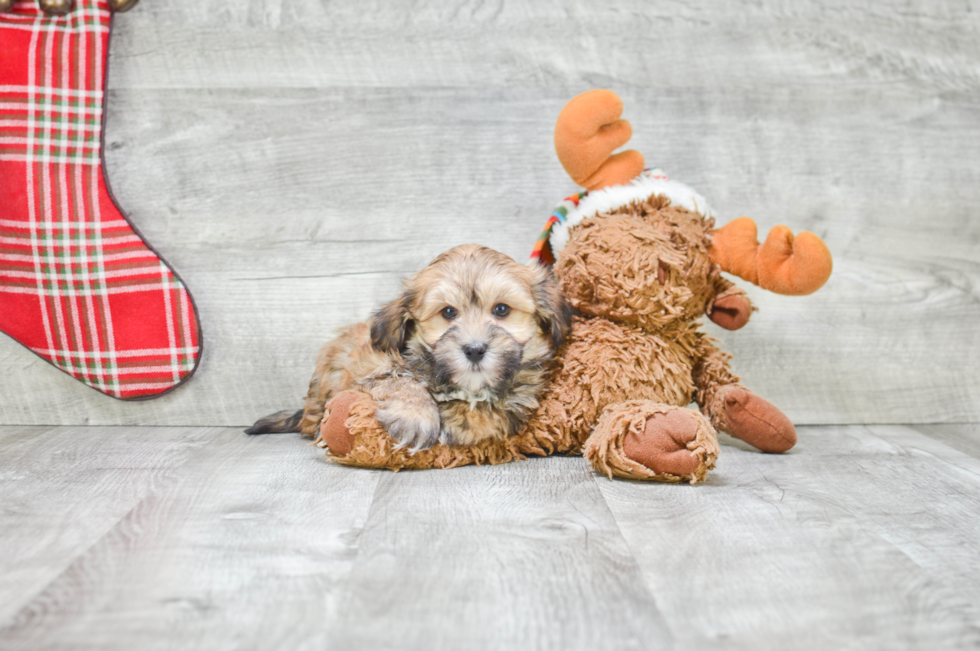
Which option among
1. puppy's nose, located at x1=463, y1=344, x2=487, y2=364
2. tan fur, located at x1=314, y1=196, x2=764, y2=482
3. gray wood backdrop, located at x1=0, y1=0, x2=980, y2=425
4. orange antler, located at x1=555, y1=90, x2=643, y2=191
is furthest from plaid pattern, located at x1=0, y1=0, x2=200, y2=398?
orange antler, located at x1=555, y1=90, x2=643, y2=191

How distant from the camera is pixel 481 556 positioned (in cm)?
115

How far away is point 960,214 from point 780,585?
1.76 meters

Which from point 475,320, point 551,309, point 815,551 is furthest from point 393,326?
point 815,551

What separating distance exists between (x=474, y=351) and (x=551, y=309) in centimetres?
24

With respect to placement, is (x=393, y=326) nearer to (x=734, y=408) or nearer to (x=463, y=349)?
(x=463, y=349)

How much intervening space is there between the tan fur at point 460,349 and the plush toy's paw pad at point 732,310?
1.35 ft

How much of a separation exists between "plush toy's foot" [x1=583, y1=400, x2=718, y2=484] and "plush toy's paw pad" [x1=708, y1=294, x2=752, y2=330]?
37cm

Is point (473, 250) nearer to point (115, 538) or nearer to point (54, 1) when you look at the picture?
point (115, 538)

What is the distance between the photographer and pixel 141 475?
162 centimetres

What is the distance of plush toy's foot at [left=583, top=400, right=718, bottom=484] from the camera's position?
1.50m

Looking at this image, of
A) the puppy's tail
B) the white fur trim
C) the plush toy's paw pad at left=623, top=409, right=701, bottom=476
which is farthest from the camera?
the puppy's tail

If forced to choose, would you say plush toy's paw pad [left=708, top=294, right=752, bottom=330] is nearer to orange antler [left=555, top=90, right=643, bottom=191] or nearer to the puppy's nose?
orange antler [left=555, top=90, right=643, bottom=191]

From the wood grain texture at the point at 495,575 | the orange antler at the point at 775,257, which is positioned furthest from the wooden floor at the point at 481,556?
the orange antler at the point at 775,257

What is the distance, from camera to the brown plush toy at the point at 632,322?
1.55 m
